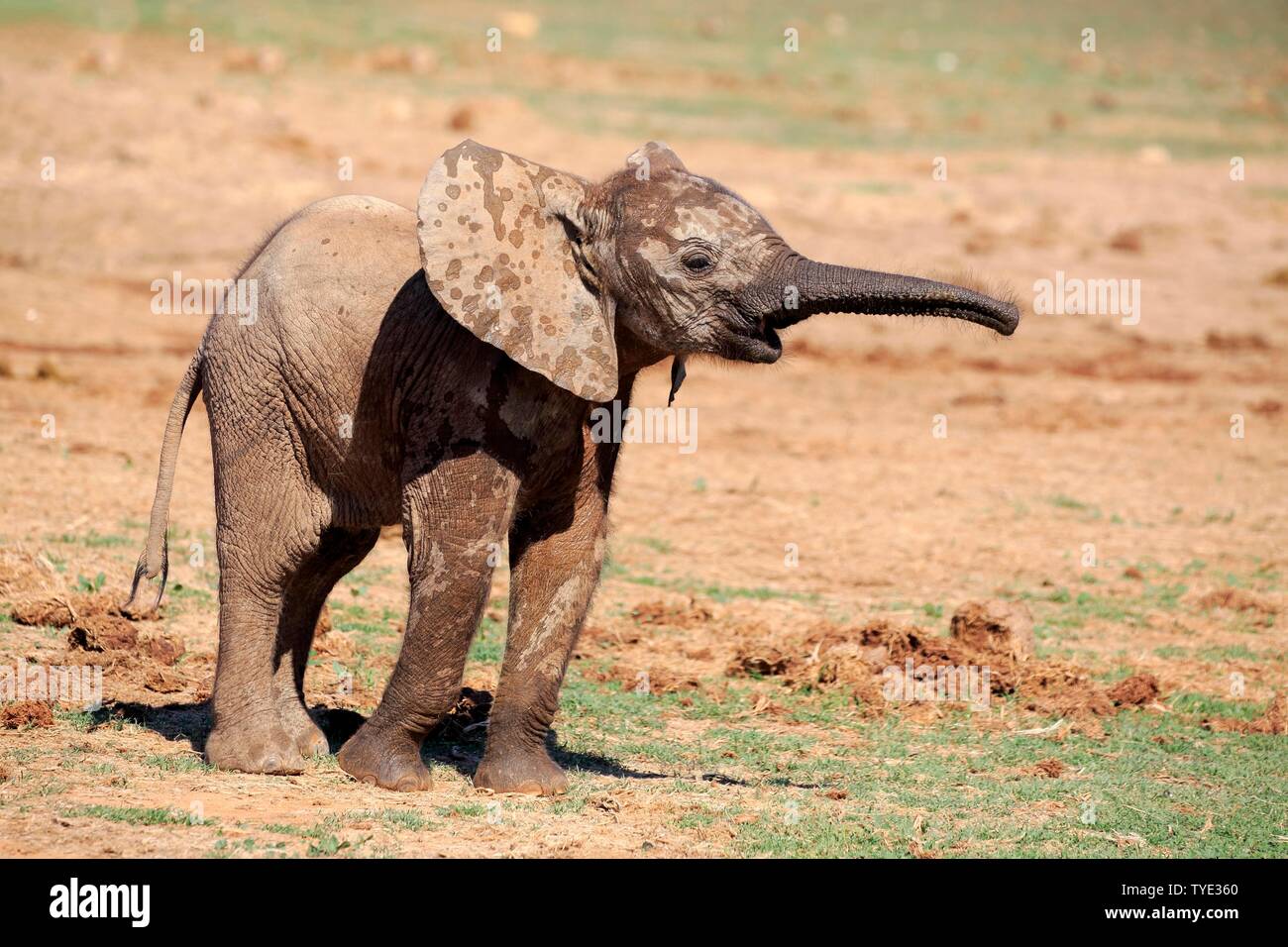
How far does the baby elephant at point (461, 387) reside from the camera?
21.9 feet

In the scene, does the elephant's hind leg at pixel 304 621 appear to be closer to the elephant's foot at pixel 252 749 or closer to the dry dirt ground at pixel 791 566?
the elephant's foot at pixel 252 749

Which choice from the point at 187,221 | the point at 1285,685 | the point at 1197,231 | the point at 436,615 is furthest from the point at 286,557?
the point at 1197,231

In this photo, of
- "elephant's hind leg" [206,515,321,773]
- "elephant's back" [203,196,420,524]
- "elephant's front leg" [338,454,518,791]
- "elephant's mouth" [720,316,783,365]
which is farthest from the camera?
"elephant's hind leg" [206,515,321,773]

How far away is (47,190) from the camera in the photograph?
23.1 m

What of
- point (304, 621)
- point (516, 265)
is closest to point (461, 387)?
point (516, 265)

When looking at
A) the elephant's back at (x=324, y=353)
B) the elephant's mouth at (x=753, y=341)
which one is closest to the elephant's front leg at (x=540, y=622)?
the elephant's back at (x=324, y=353)

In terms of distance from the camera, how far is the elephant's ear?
6652 mm

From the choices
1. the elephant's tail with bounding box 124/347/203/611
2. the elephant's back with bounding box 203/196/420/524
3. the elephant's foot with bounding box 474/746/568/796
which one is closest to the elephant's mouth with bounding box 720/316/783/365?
the elephant's back with bounding box 203/196/420/524

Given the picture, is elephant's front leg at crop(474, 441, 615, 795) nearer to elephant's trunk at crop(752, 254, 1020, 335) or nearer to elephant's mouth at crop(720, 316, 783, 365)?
elephant's mouth at crop(720, 316, 783, 365)

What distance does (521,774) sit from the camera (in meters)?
7.22

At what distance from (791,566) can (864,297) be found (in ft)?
18.6

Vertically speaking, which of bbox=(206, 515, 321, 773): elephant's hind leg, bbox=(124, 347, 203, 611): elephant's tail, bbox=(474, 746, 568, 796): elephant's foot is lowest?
bbox=(474, 746, 568, 796): elephant's foot

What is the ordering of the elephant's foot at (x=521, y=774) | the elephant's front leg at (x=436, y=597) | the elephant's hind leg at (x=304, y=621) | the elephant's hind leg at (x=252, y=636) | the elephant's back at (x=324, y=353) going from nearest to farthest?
1. the elephant's front leg at (x=436, y=597)
2. the elephant's back at (x=324, y=353)
3. the elephant's foot at (x=521, y=774)
4. the elephant's hind leg at (x=252, y=636)
5. the elephant's hind leg at (x=304, y=621)

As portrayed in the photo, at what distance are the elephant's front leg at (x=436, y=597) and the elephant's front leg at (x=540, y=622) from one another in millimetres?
308
